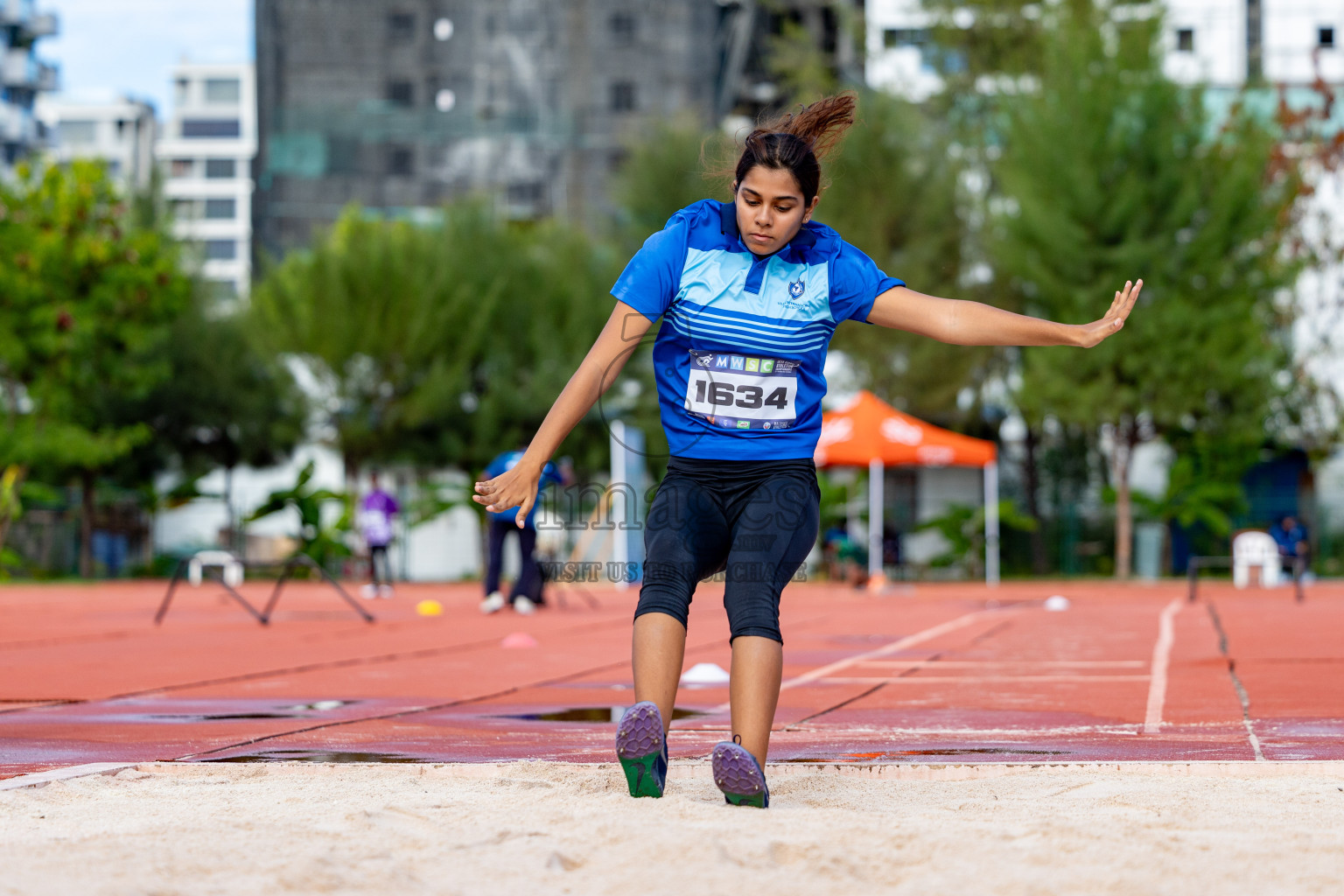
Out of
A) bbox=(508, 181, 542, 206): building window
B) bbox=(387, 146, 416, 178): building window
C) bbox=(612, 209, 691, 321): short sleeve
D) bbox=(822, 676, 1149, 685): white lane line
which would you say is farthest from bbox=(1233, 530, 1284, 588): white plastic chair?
bbox=(387, 146, 416, 178): building window

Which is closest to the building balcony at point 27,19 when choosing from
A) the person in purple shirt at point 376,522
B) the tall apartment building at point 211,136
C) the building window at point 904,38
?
the tall apartment building at point 211,136

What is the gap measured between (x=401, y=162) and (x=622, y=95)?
8.60 metres

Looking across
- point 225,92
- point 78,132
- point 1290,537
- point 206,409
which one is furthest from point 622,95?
point 78,132

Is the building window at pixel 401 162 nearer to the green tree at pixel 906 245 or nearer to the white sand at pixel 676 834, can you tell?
the green tree at pixel 906 245

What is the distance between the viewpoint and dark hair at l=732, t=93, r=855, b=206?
13.4 ft

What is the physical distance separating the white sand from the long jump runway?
448mm

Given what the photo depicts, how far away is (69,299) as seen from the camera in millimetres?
28141

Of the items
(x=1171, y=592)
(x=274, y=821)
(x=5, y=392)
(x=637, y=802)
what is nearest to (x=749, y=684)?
(x=637, y=802)

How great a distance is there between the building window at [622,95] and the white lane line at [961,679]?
49.8 metres

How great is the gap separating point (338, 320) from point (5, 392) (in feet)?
21.7

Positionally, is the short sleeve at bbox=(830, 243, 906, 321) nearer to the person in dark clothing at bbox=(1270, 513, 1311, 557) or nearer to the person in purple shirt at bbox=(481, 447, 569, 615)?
the person in purple shirt at bbox=(481, 447, 569, 615)

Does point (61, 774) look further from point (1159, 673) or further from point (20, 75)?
point (20, 75)

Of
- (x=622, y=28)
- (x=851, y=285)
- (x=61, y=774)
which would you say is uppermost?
(x=622, y=28)

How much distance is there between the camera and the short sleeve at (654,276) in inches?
162
